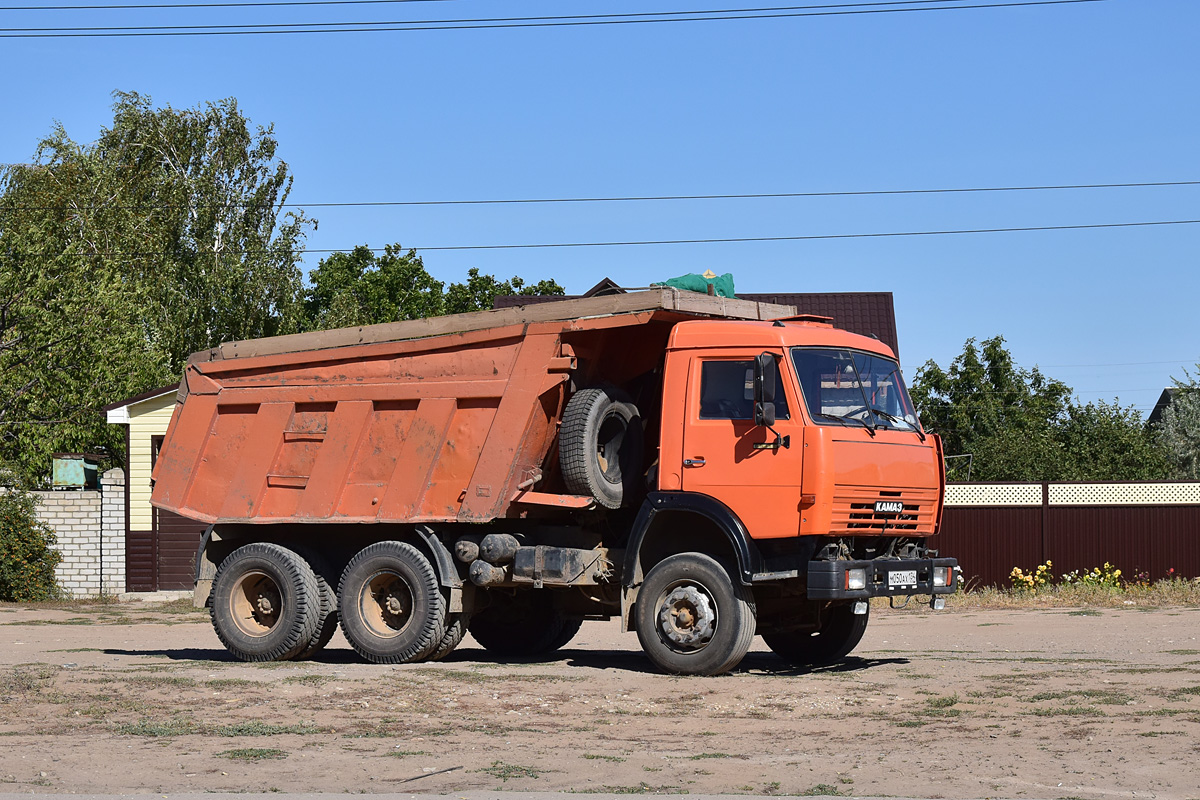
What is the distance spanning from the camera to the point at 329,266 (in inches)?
2349

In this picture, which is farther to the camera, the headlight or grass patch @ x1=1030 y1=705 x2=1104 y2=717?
the headlight

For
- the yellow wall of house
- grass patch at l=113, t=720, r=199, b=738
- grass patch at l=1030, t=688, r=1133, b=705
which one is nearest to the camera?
grass patch at l=113, t=720, r=199, b=738

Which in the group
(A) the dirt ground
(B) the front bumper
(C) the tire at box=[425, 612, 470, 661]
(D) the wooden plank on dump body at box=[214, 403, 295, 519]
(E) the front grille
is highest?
(D) the wooden plank on dump body at box=[214, 403, 295, 519]

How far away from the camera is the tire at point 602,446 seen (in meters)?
12.1

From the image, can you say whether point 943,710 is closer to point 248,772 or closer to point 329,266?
point 248,772

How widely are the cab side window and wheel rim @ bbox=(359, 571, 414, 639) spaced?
11.2 feet

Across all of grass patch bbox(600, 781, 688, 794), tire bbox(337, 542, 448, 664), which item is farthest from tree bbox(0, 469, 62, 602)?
grass patch bbox(600, 781, 688, 794)

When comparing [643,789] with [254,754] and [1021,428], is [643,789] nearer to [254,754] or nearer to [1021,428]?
[254,754]

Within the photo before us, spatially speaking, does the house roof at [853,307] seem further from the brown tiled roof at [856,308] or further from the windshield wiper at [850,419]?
the windshield wiper at [850,419]

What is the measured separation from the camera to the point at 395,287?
5872 cm

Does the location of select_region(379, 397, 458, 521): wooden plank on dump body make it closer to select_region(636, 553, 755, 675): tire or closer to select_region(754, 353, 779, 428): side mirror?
select_region(636, 553, 755, 675): tire

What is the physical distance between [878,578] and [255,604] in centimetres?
617

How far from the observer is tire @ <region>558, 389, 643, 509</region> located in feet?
39.7

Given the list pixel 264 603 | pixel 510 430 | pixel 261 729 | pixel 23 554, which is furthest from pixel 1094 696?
pixel 23 554
